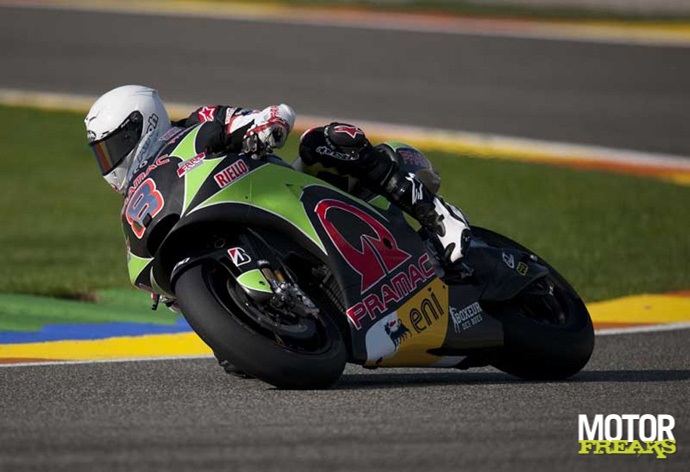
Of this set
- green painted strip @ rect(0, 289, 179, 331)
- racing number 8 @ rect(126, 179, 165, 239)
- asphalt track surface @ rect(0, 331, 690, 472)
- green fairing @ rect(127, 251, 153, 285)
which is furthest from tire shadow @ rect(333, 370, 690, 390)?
green painted strip @ rect(0, 289, 179, 331)

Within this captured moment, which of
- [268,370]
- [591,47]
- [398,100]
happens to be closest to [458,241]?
[268,370]

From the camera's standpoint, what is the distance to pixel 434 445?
500 cm

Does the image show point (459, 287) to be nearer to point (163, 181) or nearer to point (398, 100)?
point (163, 181)

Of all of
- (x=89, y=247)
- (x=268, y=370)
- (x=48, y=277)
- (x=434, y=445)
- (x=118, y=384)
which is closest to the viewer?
(x=434, y=445)

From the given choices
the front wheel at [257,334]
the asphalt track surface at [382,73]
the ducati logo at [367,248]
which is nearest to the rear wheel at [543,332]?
the ducati logo at [367,248]

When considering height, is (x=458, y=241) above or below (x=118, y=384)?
above

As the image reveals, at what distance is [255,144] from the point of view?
20.4ft

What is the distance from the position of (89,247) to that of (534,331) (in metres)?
5.41

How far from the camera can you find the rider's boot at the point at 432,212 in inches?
256

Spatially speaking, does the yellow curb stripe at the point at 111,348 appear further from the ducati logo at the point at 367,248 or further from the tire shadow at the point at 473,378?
the ducati logo at the point at 367,248

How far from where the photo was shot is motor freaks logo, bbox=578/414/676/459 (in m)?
5.00

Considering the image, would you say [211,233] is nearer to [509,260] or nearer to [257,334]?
[257,334]

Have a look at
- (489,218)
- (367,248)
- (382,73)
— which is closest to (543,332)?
(367,248)

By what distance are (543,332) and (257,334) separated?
1499mm
